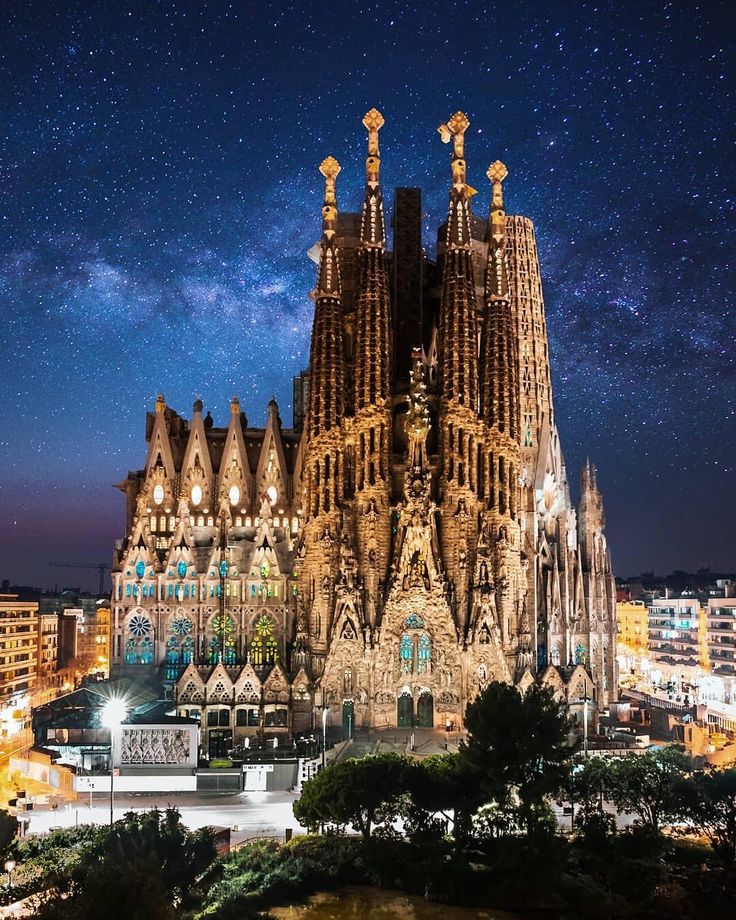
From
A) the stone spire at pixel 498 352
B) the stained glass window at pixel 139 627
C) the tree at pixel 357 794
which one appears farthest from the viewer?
the stained glass window at pixel 139 627

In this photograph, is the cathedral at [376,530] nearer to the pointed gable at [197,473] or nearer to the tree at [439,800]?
the pointed gable at [197,473]

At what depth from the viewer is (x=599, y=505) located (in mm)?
94188

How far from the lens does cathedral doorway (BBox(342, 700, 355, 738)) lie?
73438 millimetres

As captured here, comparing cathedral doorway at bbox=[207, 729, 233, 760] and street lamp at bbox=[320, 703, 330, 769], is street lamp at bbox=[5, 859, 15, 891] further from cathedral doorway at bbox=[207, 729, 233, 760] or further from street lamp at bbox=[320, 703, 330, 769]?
cathedral doorway at bbox=[207, 729, 233, 760]

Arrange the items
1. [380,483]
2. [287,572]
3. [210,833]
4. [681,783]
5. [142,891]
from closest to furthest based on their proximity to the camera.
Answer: [142,891] < [210,833] < [681,783] < [380,483] < [287,572]

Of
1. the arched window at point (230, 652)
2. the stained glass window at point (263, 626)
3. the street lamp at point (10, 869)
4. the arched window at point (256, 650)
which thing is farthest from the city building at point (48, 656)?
the street lamp at point (10, 869)

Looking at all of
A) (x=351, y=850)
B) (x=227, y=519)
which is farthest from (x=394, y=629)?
(x=351, y=850)

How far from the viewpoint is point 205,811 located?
5234 centimetres

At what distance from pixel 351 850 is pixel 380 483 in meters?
40.0

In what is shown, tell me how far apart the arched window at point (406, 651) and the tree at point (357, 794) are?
32.8 metres

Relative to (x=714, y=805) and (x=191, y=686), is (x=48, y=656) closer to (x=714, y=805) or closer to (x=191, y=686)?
(x=191, y=686)

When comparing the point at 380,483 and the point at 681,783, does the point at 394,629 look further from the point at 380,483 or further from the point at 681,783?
the point at 681,783

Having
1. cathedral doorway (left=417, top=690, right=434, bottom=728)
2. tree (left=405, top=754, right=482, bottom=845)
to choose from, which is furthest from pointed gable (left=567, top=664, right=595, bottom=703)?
tree (left=405, top=754, right=482, bottom=845)

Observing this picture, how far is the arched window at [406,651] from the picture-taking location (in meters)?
75.2
